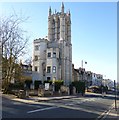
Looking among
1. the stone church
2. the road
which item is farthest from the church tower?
the road

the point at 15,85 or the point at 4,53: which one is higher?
the point at 4,53

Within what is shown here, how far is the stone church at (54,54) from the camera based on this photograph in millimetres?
85500

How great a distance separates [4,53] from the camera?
42.4 meters

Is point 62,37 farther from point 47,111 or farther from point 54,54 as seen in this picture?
point 47,111

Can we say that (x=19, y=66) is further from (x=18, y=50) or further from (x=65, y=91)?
(x=65, y=91)

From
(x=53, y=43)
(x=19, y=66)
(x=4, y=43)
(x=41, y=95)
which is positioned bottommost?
(x=41, y=95)

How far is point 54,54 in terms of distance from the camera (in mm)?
86688

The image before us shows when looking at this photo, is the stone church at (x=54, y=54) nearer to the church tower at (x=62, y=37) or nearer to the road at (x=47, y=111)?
the church tower at (x=62, y=37)

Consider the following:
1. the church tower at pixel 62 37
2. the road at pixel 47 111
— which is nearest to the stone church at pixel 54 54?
the church tower at pixel 62 37

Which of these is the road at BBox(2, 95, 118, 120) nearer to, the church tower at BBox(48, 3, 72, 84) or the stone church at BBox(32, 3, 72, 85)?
the stone church at BBox(32, 3, 72, 85)

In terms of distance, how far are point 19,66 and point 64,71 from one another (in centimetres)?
4763

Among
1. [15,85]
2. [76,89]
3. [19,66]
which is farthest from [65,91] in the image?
[19,66]

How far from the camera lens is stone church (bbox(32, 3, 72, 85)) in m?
85.5

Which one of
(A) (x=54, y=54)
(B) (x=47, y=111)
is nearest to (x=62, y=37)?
(A) (x=54, y=54)
